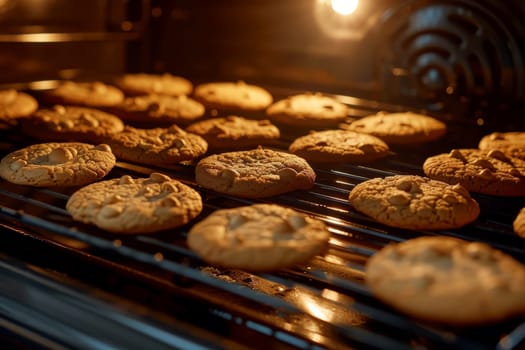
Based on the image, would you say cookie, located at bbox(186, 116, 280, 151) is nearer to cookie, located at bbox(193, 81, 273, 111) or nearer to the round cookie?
cookie, located at bbox(193, 81, 273, 111)

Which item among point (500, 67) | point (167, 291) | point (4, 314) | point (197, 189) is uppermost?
point (500, 67)

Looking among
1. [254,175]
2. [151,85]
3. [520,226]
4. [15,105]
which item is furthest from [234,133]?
[520,226]

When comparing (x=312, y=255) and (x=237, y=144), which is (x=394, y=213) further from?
(x=237, y=144)

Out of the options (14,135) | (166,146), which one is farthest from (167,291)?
(14,135)

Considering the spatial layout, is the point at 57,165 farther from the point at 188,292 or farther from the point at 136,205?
the point at 188,292

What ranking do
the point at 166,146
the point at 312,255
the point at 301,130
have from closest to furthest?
the point at 312,255, the point at 166,146, the point at 301,130
